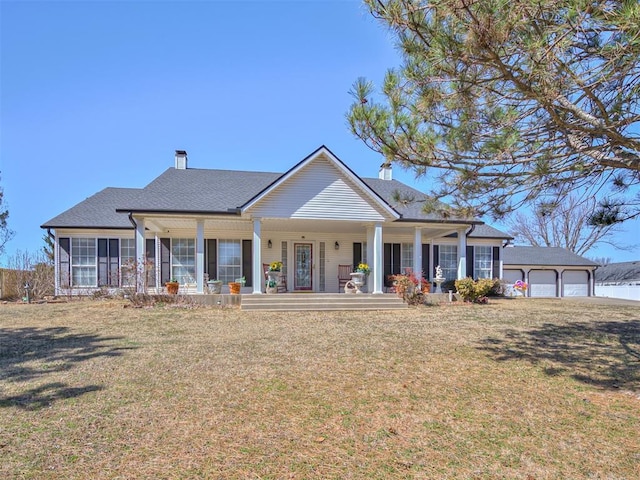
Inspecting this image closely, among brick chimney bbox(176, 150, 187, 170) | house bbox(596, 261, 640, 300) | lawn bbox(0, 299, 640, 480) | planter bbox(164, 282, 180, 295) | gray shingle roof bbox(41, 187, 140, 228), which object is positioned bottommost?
house bbox(596, 261, 640, 300)

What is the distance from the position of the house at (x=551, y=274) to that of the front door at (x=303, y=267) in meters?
14.0

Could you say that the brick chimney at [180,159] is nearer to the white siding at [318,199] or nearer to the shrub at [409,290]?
the white siding at [318,199]

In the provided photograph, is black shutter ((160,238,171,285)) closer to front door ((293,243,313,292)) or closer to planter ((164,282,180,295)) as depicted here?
planter ((164,282,180,295))

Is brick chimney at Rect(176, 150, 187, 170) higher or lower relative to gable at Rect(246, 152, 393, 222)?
higher

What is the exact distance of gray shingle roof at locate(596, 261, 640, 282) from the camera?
2994cm

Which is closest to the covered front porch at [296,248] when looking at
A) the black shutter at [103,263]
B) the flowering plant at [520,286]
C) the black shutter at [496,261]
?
the black shutter at [103,263]

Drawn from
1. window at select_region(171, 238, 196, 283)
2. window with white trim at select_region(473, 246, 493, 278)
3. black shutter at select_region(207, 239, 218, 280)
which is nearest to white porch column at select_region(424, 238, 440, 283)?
window with white trim at select_region(473, 246, 493, 278)

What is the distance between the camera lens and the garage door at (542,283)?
2423 cm

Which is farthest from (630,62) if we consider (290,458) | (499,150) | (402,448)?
(290,458)

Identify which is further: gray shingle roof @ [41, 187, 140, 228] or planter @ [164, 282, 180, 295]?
gray shingle roof @ [41, 187, 140, 228]

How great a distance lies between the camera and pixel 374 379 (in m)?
5.25

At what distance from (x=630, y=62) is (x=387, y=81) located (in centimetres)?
277

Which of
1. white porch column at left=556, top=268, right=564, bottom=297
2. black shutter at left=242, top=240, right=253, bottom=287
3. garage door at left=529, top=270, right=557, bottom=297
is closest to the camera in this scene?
black shutter at left=242, top=240, right=253, bottom=287

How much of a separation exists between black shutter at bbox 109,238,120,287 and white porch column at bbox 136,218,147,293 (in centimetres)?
378
